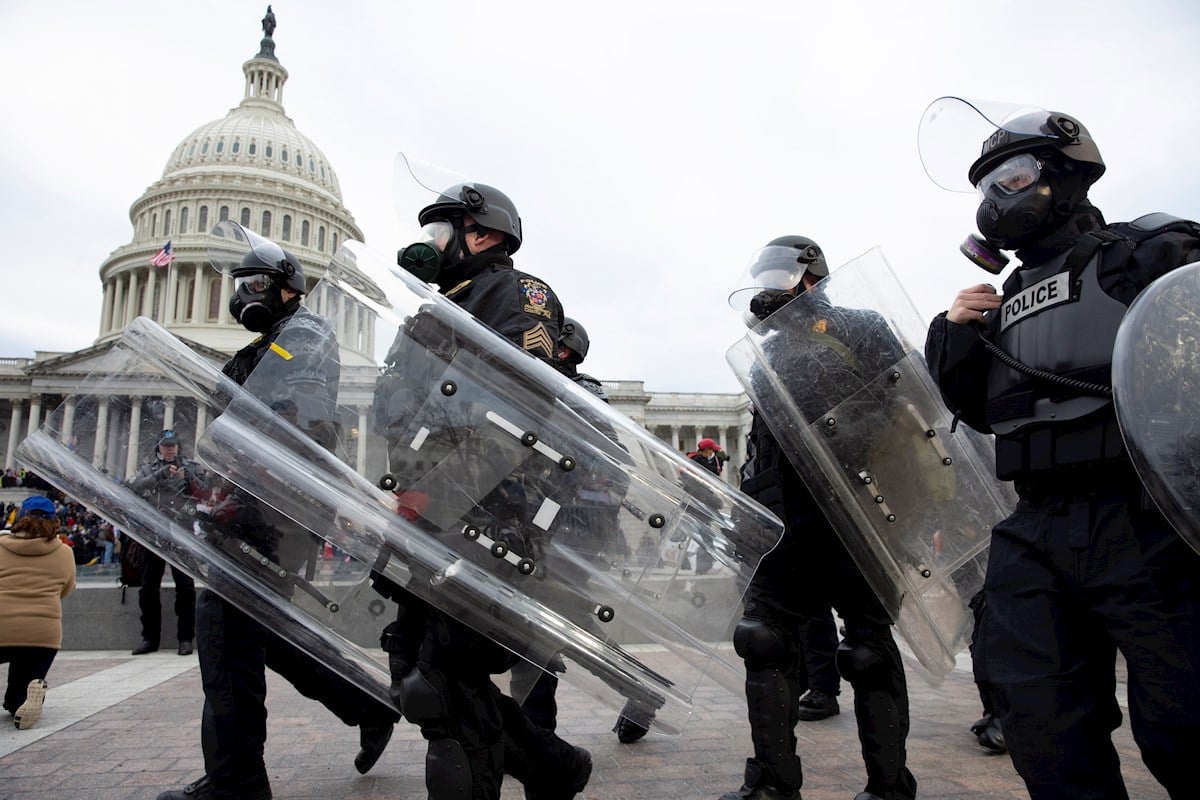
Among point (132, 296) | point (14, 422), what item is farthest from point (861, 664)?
point (132, 296)

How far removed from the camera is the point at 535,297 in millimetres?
2715

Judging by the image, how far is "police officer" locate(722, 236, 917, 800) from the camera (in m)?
2.97

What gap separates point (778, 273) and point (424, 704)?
84.3 inches

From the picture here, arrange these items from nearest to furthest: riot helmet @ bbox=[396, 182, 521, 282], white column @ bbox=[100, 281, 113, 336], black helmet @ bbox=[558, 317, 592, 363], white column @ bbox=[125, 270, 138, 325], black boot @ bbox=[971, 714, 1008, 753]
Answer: riot helmet @ bbox=[396, 182, 521, 282]
black boot @ bbox=[971, 714, 1008, 753]
black helmet @ bbox=[558, 317, 592, 363]
white column @ bbox=[125, 270, 138, 325]
white column @ bbox=[100, 281, 113, 336]

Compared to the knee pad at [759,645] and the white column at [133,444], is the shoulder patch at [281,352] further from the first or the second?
the knee pad at [759,645]

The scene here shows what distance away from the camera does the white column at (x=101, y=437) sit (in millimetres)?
3115

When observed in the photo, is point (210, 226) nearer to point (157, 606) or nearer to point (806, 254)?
point (157, 606)

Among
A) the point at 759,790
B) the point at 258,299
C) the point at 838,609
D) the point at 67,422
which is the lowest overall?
the point at 759,790

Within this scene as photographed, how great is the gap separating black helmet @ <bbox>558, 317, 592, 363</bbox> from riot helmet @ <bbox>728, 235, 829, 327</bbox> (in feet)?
6.23

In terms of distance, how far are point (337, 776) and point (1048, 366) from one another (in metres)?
3.07

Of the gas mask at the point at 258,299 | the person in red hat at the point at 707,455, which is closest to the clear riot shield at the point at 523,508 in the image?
the gas mask at the point at 258,299

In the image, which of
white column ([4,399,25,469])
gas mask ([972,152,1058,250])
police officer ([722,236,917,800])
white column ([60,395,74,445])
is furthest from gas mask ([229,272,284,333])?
white column ([4,399,25,469])

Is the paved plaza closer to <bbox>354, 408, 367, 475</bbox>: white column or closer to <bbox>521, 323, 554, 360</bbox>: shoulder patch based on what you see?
<bbox>354, 408, 367, 475</bbox>: white column

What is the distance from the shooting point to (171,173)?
6531cm
